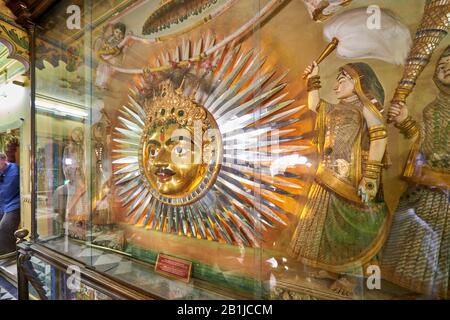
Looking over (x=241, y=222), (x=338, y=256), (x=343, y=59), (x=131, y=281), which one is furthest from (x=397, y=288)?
(x=131, y=281)

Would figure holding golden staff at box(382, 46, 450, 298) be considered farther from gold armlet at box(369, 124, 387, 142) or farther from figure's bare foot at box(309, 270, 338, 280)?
figure's bare foot at box(309, 270, 338, 280)

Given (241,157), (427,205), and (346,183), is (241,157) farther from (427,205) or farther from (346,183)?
(427,205)

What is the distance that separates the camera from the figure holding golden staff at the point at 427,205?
2.82 feet

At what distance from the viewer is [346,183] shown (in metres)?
1.03

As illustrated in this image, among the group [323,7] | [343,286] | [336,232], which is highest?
[323,7]

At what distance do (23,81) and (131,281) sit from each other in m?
3.46

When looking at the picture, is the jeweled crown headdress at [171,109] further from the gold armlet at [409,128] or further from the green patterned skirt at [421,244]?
the green patterned skirt at [421,244]

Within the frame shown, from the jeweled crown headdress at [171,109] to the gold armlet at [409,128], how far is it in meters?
1.05

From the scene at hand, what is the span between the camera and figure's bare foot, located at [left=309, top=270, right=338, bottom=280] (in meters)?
1.05

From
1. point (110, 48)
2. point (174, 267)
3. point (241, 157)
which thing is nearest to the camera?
point (241, 157)

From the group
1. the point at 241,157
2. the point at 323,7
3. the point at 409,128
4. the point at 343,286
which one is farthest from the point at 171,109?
the point at 343,286

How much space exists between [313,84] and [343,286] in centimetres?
104

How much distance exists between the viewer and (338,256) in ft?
3.43

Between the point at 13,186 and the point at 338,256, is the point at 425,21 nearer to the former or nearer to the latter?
the point at 338,256
